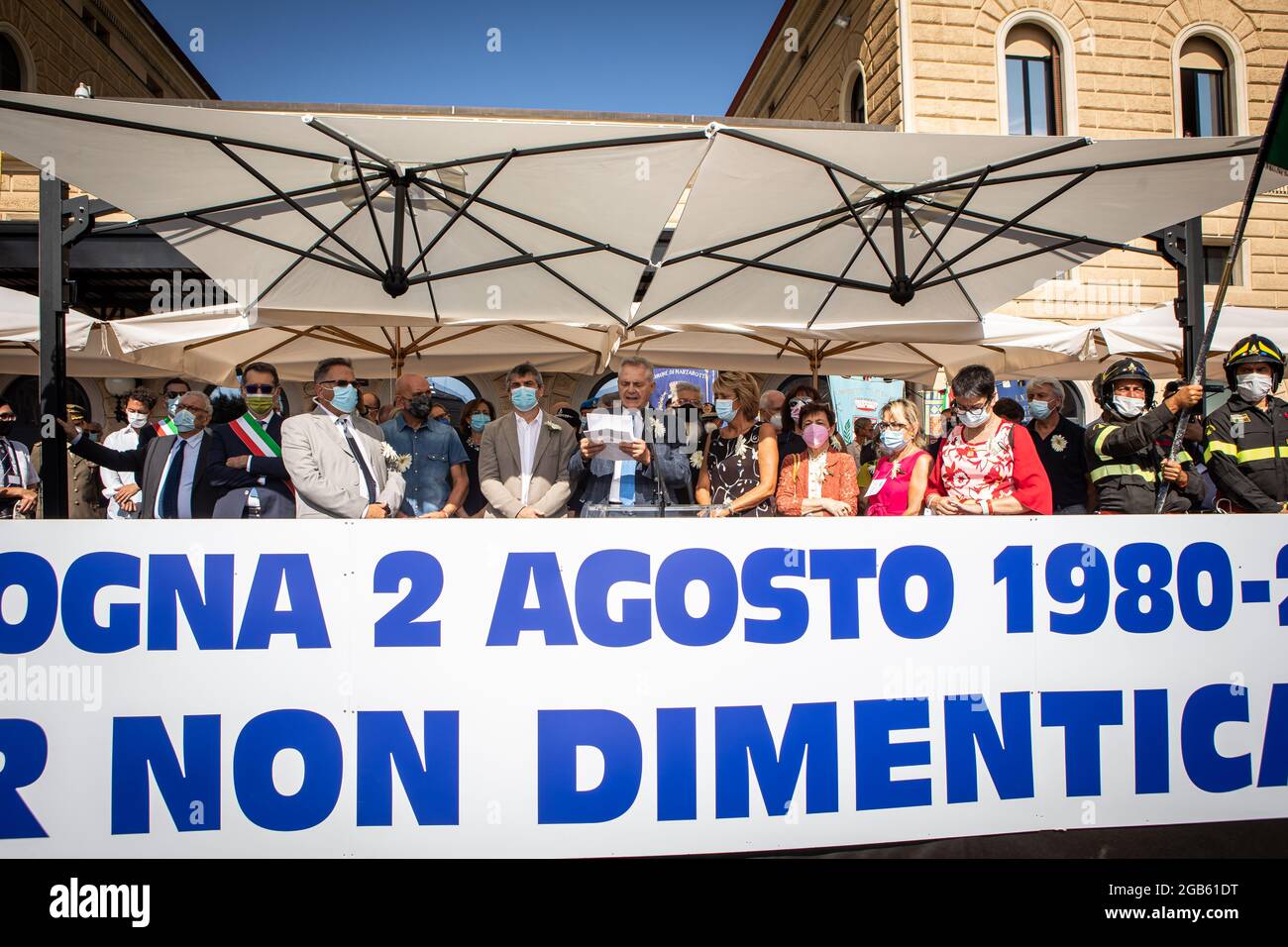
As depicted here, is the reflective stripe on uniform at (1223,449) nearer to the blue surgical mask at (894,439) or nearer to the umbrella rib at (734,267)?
the blue surgical mask at (894,439)

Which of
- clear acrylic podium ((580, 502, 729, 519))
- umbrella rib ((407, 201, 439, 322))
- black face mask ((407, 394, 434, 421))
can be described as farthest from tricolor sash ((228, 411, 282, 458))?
clear acrylic podium ((580, 502, 729, 519))

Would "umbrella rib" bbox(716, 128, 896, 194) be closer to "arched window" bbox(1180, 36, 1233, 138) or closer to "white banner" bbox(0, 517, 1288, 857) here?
"white banner" bbox(0, 517, 1288, 857)

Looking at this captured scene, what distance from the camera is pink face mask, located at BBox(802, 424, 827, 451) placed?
491cm

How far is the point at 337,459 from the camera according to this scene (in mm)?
4379

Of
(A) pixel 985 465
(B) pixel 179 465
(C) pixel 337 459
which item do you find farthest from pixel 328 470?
(A) pixel 985 465

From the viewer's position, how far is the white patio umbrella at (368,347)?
623 cm

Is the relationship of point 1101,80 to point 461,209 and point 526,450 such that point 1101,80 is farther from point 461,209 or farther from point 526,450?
point 526,450

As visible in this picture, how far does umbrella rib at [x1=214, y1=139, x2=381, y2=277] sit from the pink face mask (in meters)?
2.82

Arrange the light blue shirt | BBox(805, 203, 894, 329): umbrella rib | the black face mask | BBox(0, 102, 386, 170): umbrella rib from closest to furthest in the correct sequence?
BBox(0, 102, 386, 170): umbrella rib → BBox(805, 203, 894, 329): umbrella rib → the light blue shirt → the black face mask

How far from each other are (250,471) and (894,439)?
3.82 m

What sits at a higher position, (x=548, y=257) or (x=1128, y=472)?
(x=548, y=257)

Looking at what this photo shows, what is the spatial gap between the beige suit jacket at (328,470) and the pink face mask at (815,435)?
2.52 m

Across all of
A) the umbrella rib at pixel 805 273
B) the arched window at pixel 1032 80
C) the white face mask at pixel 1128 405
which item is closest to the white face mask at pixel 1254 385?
the white face mask at pixel 1128 405
